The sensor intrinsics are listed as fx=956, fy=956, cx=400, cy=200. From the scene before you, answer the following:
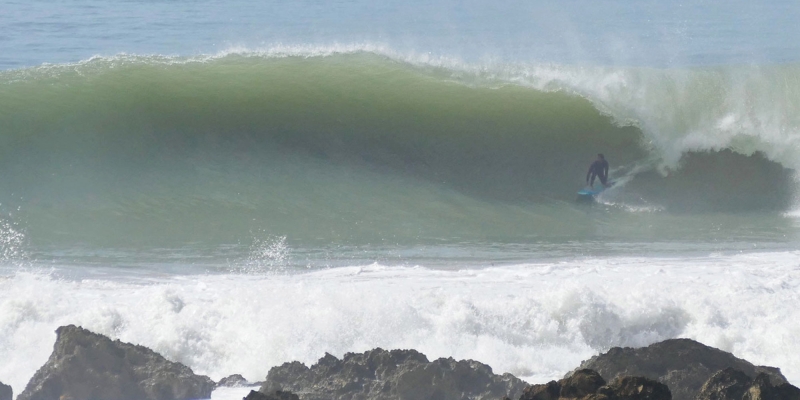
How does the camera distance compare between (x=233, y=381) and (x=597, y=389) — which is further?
(x=233, y=381)

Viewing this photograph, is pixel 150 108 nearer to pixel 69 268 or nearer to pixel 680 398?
pixel 69 268

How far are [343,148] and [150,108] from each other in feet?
10.4

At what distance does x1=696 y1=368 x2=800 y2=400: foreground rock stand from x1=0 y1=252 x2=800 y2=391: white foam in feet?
7.38

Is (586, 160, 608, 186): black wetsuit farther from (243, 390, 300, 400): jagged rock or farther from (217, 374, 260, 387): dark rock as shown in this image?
(243, 390, 300, 400): jagged rock

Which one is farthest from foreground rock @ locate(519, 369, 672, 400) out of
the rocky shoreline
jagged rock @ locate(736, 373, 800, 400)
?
the rocky shoreline

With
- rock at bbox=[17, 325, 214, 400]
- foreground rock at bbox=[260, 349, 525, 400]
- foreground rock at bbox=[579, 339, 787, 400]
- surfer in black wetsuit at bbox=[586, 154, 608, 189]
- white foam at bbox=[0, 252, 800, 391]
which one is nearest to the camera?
foreground rock at bbox=[579, 339, 787, 400]

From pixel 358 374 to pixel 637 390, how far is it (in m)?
2.04

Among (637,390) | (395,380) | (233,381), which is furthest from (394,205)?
(637,390)

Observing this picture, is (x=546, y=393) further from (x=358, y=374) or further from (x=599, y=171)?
(x=599, y=171)

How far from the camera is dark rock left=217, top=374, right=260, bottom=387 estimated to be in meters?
6.25

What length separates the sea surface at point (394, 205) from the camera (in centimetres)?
762

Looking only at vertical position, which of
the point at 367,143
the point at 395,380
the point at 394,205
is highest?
the point at 367,143

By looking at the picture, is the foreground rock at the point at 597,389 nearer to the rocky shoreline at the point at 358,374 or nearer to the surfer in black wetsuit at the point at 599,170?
the rocky shoreline at the point at 358,374

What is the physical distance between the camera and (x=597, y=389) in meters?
4.07
